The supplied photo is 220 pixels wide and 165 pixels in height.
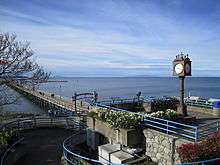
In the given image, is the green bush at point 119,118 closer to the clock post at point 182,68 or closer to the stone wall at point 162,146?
the stone wall at point 162,146

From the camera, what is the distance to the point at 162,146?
40.8 ft

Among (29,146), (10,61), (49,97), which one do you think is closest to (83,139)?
(29,146)

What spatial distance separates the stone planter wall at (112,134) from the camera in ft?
43.7

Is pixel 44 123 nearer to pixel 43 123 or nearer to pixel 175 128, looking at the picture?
pixel 43 123

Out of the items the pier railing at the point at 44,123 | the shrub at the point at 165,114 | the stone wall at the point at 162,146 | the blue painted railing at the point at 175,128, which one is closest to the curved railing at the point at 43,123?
the pier railing at the point at 44,123

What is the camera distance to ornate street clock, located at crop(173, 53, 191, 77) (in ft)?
54.3

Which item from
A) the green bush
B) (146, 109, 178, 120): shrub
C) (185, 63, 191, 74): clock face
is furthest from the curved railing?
(185, 63, 191, 74): clock face

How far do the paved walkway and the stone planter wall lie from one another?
2.43 m

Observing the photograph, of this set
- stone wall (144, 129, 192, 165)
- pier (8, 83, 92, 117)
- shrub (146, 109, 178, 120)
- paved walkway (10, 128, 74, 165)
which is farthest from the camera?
pier (8, 83, 92, 117)

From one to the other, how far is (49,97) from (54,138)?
41968 mm

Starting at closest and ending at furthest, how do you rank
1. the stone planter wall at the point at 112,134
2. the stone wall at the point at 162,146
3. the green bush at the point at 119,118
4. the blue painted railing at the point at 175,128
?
the stone wall at the point at 162,146, the blue painted railing at the point at 175,128, the stone planter wall at the point at 112,134, the green bush at the point at 119,118

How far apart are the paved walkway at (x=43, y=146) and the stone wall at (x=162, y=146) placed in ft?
18.2

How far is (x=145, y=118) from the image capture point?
13820 mm

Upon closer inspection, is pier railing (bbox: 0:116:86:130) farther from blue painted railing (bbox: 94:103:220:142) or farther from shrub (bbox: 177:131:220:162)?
shrub (bbox: 177:131:220:162)
